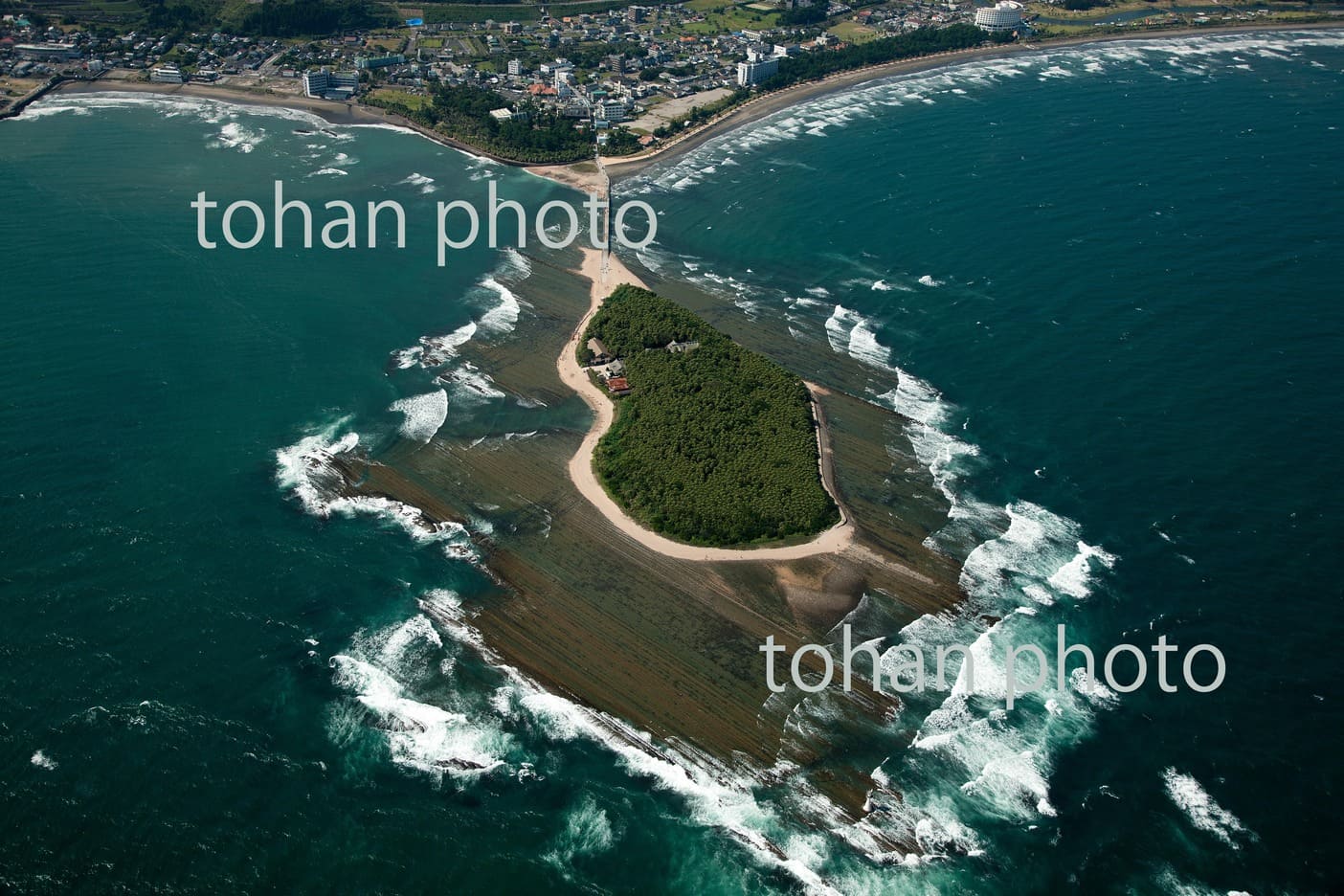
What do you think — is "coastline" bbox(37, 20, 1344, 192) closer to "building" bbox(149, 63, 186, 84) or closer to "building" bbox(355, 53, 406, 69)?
"building" bbox(149, 63, 186, 84)

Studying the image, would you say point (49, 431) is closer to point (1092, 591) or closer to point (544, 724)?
point (544, 724)

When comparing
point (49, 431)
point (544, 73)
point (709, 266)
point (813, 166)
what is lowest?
point (49, 431)

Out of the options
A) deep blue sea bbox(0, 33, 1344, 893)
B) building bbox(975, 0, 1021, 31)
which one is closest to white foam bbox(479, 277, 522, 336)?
deep blue sea bbox(0, 33, 1344, 893)

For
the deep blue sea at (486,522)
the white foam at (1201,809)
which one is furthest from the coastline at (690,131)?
the white foam at (1201,809)

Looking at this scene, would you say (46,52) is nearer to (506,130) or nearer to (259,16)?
(259,16)

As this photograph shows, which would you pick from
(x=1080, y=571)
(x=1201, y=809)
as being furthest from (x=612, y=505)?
(x=1201, y=809)

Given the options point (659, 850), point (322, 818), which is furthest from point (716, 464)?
point (322, 818)
